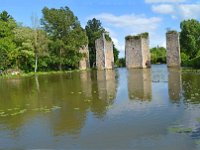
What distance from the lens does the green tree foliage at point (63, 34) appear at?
59.0 meters

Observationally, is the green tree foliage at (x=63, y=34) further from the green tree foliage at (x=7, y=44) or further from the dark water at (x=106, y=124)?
the dark water at (x=106, y=124)

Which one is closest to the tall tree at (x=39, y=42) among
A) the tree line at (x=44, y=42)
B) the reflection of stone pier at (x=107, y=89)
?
the tree line at (x=44, y=42)

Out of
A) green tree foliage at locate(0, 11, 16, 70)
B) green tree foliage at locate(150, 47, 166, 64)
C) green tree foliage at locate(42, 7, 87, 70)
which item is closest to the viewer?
green tree foliage at locate(0, 11, 16, 70)

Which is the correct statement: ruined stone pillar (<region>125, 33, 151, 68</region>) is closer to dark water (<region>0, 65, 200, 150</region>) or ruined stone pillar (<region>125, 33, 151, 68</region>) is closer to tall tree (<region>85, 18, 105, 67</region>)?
tall tree (<region>85, 18, 105, 67</region>)

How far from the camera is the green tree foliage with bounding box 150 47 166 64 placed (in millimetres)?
100625

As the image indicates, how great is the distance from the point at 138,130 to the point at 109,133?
0.73 meters

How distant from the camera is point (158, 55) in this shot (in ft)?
378

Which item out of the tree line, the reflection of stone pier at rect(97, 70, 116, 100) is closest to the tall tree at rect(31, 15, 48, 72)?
the tree line

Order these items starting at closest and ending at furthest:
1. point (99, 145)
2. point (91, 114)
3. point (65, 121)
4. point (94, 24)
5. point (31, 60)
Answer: point (99, 145) → point (65, 121) → point (91, 114) → point (31, 60) → point (94, 24)

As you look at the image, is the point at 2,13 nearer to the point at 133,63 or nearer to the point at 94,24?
the point at 94,24

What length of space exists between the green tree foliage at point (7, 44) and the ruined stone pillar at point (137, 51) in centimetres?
1636

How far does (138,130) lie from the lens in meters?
9.79

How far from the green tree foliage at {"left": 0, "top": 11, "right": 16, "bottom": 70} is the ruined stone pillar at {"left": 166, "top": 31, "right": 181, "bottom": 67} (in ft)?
70.9

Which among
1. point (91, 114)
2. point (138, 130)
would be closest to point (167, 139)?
point (138, 130)
